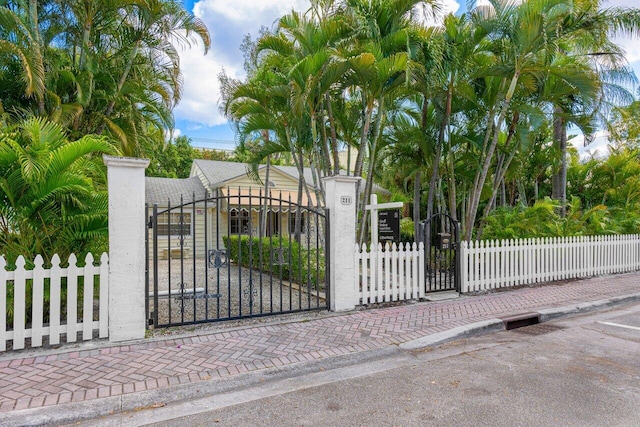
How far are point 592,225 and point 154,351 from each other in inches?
478

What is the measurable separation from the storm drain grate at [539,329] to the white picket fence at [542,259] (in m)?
1.93

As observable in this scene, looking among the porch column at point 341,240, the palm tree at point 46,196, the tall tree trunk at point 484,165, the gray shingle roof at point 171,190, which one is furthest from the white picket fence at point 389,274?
the gray shingle roof at point 171,190

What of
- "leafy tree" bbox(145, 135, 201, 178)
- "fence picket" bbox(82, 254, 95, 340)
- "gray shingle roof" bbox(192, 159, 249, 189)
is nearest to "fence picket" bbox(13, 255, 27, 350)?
"fence picket" bbox(82, 254, 95, 340)

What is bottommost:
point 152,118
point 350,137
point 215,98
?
point 350,137

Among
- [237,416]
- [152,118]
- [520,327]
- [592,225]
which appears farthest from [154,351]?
[592,225]

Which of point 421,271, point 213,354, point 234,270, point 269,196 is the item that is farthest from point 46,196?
point 269,196

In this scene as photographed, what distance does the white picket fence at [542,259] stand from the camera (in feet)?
27.7

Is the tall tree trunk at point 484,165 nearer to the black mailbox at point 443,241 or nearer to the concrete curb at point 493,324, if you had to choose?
the black mailbox at point 443,241

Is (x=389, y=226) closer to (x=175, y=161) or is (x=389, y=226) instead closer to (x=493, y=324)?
(x=493, y=324)

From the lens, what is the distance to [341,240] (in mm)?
6559

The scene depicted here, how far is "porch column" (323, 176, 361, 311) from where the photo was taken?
6.54 m

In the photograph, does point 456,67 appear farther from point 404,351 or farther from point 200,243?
point 200,243

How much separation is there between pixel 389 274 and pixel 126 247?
447 cm

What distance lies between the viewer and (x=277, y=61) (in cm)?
863
